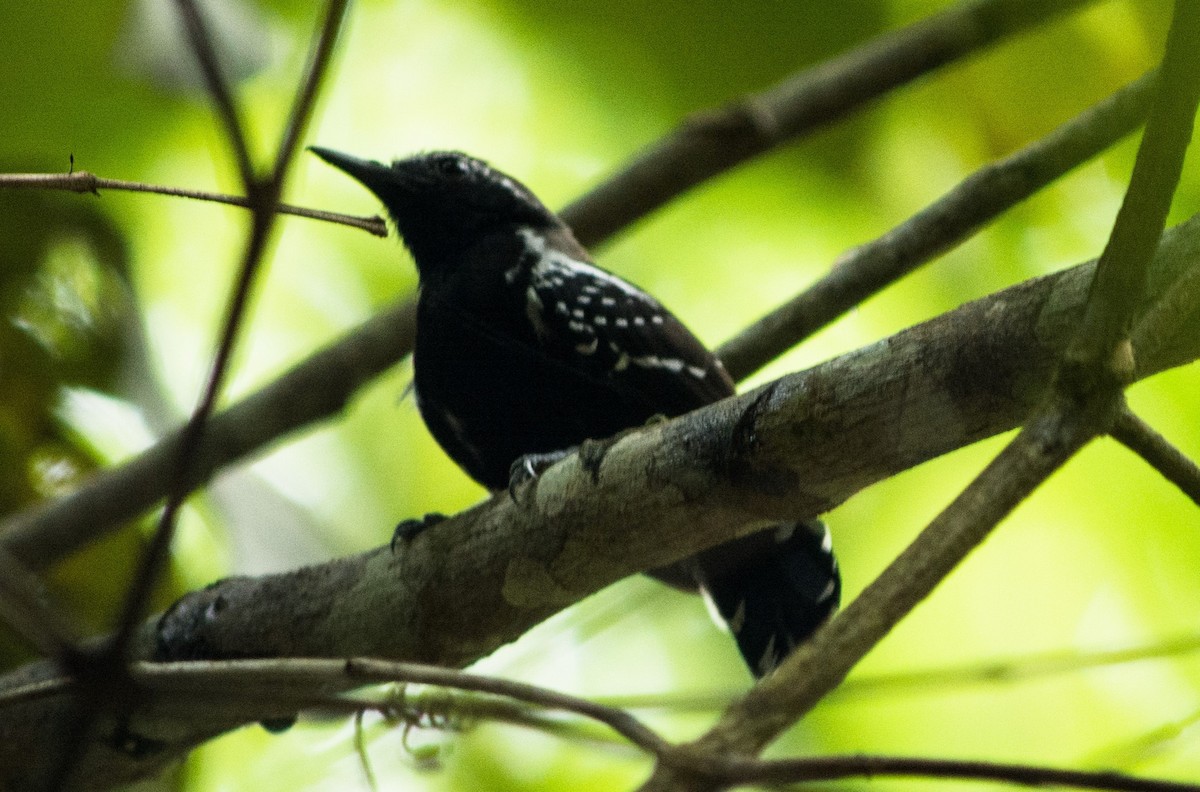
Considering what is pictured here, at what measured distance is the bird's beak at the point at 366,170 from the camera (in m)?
4.29

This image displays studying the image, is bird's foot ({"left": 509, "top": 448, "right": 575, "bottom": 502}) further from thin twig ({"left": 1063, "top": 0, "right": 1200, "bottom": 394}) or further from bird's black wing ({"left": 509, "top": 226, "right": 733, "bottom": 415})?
thin twig ({"left": 1063, "top": 0, "right": 1200, "bottom": 394})

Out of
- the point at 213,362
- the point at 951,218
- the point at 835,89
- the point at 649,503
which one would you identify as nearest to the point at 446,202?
the point at 835,89

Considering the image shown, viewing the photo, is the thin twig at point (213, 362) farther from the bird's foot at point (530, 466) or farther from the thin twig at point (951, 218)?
the thin twig at point (951, 218)

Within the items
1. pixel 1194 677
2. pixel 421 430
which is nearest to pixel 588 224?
pixel 421 430

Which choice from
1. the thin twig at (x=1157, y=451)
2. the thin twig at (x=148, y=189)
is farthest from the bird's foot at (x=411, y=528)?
the thin twig at (x=1157, y=451)

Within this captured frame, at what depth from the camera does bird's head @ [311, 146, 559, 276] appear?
4.48 meters

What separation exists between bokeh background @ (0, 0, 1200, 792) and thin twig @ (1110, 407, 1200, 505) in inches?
72.5

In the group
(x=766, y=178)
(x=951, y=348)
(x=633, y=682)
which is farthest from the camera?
(x=766, y=178)

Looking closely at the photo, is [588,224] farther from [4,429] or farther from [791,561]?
[4,429]

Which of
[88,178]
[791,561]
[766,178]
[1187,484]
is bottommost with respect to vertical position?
[1187,484]

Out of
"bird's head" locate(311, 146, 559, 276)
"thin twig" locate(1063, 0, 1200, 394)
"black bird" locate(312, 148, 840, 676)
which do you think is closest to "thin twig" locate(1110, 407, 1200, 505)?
"thin twig" locate(1063, 0, 1200, 394)

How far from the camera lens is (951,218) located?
373 centimetres

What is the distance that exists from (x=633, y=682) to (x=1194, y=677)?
212cm

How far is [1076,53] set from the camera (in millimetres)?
5066
